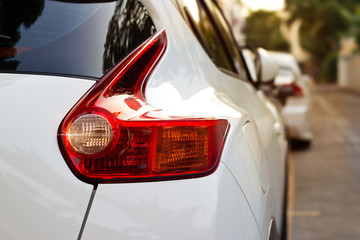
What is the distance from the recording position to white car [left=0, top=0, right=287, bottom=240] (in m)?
1.45

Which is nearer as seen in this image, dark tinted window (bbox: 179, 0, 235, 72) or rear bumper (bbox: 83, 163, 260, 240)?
rear bumper (bbox: 83, 163, 260, 240)

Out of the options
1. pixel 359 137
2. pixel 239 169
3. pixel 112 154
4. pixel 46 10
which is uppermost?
pixel 46 10

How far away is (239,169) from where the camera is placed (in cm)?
168

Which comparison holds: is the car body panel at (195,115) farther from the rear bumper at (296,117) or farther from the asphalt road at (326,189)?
the rear bumper at (296,117)

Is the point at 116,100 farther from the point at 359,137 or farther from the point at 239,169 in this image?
the point at 359,137

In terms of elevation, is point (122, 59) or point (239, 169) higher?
point (122, 59)

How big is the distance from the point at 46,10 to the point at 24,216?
729 mm

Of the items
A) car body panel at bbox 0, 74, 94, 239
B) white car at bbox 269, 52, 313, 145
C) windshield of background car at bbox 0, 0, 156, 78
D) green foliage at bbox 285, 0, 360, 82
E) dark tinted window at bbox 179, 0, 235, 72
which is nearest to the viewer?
car body panel at bbox 0, 74, 94, 239

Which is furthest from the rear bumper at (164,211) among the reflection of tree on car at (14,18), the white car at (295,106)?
the white car at (295,106)

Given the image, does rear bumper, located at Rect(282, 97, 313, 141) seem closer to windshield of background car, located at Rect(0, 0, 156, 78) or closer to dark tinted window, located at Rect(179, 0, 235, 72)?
dark tinted window, located at Rect(179, 0, 235, 72)

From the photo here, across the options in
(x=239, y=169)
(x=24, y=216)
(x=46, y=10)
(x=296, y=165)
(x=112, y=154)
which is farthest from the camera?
(x=296, y=165)

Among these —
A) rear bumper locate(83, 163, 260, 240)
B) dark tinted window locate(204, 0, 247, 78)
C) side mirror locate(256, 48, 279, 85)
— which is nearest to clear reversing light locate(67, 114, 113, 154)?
rear bumper locate(83, 163, 260, 240)

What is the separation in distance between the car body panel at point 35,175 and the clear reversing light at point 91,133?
51mm

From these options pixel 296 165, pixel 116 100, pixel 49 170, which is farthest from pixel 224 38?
pixel 296 165
